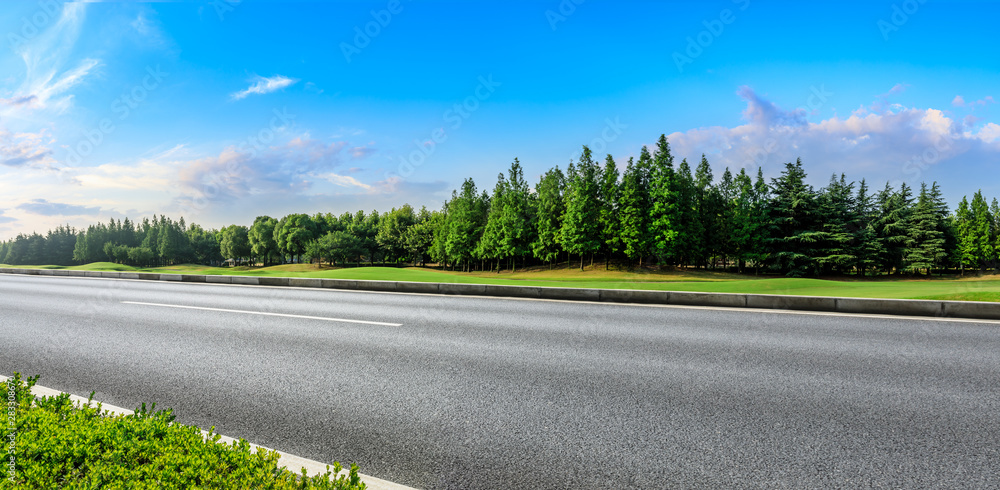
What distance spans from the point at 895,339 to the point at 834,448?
5359 mm

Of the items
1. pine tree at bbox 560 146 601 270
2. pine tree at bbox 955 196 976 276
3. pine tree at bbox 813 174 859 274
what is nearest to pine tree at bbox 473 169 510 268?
pine tree at bbox 560 146 601 270

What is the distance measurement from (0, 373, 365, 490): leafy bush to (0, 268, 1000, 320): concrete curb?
35.0 feet

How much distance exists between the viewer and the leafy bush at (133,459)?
8.66 ft

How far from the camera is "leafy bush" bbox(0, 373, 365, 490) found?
2.64 meters

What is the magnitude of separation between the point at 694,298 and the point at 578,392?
8.30 metres

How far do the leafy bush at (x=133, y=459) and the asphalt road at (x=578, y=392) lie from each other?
2.31 feet

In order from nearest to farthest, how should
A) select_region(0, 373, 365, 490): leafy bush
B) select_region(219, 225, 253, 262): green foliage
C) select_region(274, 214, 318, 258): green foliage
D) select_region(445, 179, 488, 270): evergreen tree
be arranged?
select_region(0, 373, 365, 490): leafy bush
select_region(445, 179, 488, 270): evergreen tree
select_region(274, 214, 318, 258): green foliage
select_region(219, 225, 253, 262): green foliage

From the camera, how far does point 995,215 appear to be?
69062mm

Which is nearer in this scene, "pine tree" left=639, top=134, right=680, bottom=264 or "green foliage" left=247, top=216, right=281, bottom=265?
"pine tree" left=639, top=134, right=680, bottom=264

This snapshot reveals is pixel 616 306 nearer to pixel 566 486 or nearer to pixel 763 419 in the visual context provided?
pixel 763 419

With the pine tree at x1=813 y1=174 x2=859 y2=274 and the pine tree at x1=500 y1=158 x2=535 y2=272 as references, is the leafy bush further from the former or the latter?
the pine tree at x1=813 y1=174 x2=859 y2=274

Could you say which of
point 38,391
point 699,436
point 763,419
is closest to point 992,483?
point 763,419

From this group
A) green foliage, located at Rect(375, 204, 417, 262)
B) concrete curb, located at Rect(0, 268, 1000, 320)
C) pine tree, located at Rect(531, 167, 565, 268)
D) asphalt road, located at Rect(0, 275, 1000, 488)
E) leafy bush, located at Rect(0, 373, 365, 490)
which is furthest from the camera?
green foliage, located at Rect(375, 204, 417, 262)

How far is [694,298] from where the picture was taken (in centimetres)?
1183
